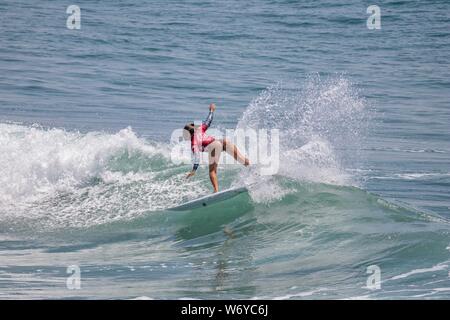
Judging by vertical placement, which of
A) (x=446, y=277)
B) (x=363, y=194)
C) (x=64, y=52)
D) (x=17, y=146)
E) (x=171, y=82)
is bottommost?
(x=446, y=277)

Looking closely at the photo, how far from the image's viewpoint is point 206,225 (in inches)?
529

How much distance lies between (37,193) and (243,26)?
24.3m

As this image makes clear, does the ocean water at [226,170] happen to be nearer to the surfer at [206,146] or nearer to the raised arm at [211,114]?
the surfer at [206,146]

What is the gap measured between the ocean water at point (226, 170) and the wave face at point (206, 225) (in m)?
0.04

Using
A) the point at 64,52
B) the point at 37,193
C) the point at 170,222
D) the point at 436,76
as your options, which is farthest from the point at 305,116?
the point at 64,52

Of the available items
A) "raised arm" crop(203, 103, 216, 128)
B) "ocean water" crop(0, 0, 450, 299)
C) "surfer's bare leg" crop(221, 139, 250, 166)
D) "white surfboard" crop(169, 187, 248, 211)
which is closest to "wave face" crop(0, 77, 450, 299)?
"ocean water" crop(0, 0, 450, 299)

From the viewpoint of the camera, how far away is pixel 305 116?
17094 mm

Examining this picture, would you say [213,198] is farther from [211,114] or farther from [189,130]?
[211,114]

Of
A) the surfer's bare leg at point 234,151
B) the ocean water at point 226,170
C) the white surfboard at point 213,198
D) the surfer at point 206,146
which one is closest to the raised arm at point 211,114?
the surfer at point 206,146

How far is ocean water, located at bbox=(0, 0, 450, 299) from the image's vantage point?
10586mm

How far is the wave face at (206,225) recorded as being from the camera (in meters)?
10.1

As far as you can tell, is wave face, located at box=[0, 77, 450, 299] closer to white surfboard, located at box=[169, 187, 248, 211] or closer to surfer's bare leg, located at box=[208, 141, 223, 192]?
white surfboard, located at box=[169, 187, 248, 211]

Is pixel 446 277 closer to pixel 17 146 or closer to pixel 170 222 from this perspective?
pixel 170 222

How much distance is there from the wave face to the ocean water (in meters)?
0.04
